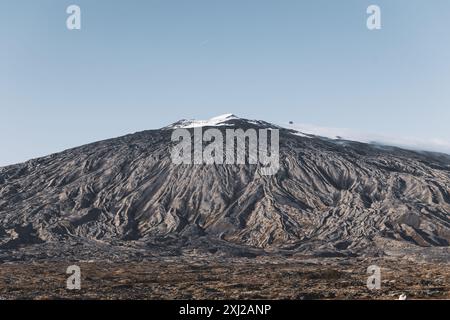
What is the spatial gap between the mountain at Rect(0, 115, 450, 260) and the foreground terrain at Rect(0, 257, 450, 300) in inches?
827

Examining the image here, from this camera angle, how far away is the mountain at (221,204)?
118 meters

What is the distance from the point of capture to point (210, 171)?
15562 cm

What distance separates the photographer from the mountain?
118 metres

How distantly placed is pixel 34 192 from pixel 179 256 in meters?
66.3

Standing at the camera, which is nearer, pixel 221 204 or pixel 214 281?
pixel 214 281

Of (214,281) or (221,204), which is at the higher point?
(214,281)

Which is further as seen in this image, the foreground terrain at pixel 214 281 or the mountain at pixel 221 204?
the mountain at pixel 221 204

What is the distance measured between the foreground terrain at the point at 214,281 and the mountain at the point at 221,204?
21.0 meters

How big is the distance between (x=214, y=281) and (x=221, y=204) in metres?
75.5

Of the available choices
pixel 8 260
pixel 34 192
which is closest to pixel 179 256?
pixel 8 260

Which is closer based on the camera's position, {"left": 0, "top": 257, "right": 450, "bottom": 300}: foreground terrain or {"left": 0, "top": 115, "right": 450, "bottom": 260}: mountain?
{"left": 0, "top": 257, "right": 450, "bottom": 300}: foreground terrain

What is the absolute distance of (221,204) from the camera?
141875 mm

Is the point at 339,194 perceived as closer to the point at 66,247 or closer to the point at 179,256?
the point at 179,256

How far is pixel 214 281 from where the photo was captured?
66.4 m
